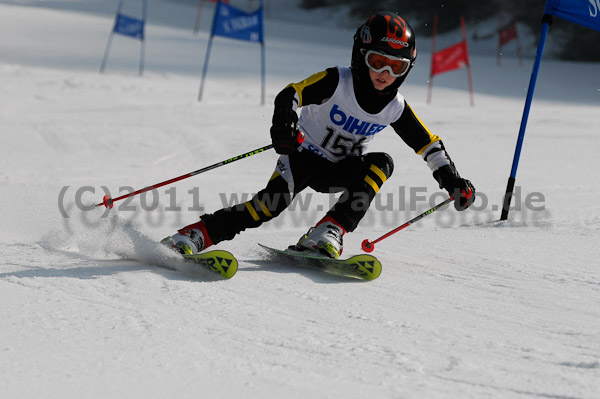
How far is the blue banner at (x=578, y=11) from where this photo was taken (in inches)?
174

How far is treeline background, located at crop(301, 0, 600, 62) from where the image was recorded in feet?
62.2

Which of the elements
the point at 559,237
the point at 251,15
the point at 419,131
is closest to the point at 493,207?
the point at 559,237

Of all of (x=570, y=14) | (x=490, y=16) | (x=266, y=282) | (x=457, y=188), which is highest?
(x=490, y=16)

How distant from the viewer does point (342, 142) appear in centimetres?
347

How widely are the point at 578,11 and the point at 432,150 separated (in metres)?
1.69

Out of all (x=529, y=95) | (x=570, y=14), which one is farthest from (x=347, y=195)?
(x=570, y=14)

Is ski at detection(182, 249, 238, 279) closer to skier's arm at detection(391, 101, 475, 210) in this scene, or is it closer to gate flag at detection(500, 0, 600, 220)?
skier's arm at detection(391, 101, 475, 210)

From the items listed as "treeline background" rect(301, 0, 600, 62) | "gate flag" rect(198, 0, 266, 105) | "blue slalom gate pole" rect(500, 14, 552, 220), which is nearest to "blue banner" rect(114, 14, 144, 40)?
"gate flag" rect(198, 0, 266, 105)

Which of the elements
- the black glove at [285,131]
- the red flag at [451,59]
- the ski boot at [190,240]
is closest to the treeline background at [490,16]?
the red flag at [451,59]

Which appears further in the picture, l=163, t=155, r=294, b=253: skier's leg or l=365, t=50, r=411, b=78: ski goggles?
l=163, t=155, r=294, b=253: skier's leg

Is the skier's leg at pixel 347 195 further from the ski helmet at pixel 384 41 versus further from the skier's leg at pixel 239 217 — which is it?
the ski helmet at pixel 384 41

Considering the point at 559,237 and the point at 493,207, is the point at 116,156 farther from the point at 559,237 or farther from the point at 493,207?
the point at 559,237

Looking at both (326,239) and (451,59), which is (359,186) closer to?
(326,239)

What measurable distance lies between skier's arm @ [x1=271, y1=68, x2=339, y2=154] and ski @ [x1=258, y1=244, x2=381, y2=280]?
18.8 inches
